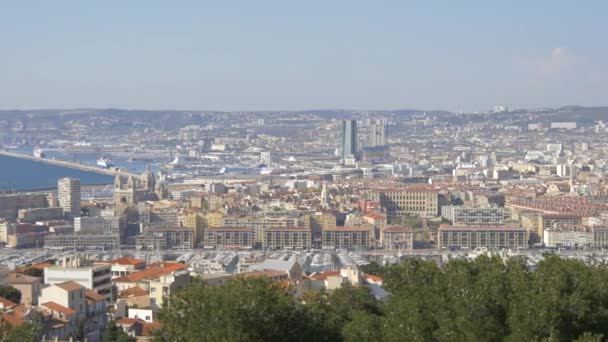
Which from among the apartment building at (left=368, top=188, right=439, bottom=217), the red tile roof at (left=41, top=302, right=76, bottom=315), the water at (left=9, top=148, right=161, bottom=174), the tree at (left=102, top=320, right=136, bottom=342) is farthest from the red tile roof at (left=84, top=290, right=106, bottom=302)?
the water at (left=9, top=148, right=161, bottom=174)

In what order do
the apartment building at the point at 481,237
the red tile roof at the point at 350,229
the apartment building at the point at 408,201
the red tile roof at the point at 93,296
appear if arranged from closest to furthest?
the red tile roof at the point at 93,296, the apartment building at the point at 481,237, the red tile roof at the point at 350,229, the apartment building at the point at 408,201

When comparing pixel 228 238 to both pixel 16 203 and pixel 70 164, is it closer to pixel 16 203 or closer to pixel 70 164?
pixel 16 203

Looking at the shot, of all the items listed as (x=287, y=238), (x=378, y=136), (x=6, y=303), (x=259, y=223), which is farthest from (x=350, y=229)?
(x=378, y=136)

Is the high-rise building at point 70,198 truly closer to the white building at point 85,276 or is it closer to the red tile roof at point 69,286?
the white building at point 85,276

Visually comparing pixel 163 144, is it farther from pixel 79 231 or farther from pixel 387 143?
pixel 79 231

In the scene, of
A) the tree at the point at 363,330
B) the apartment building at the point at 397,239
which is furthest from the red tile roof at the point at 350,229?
the tree at the point at 363,330

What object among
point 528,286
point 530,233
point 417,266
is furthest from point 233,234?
point 528,286

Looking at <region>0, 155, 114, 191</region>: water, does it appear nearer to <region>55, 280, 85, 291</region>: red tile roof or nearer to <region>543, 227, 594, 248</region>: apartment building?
<region>543, 227, 594, 248</region>: apartment building
